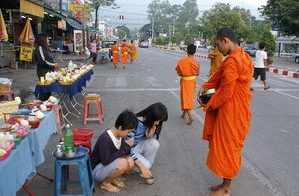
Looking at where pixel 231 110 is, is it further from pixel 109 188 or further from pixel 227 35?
pixel 109 188

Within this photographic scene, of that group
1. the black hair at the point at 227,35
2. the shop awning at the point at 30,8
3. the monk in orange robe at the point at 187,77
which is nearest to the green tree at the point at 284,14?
the shop awning at the point at 30,8

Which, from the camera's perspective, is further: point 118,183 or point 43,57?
point 43,57

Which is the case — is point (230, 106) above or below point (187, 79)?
above

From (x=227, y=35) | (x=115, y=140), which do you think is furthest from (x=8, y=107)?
(x=227, y=35)

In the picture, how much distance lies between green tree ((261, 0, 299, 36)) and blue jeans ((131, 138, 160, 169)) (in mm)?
35860

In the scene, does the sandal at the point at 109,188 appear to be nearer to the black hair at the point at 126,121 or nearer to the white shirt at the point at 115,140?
the white shirt at the point at 115,140

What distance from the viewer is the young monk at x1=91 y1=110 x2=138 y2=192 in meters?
5.12

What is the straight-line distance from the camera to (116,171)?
17.2ft

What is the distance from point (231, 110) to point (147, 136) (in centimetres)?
137

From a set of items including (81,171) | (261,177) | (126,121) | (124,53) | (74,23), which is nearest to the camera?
(81,171)

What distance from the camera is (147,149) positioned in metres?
5.88

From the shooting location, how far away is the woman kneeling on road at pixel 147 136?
562 centimetres

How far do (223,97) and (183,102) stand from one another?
449 centimetres

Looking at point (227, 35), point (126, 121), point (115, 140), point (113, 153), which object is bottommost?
point (113, 153)
